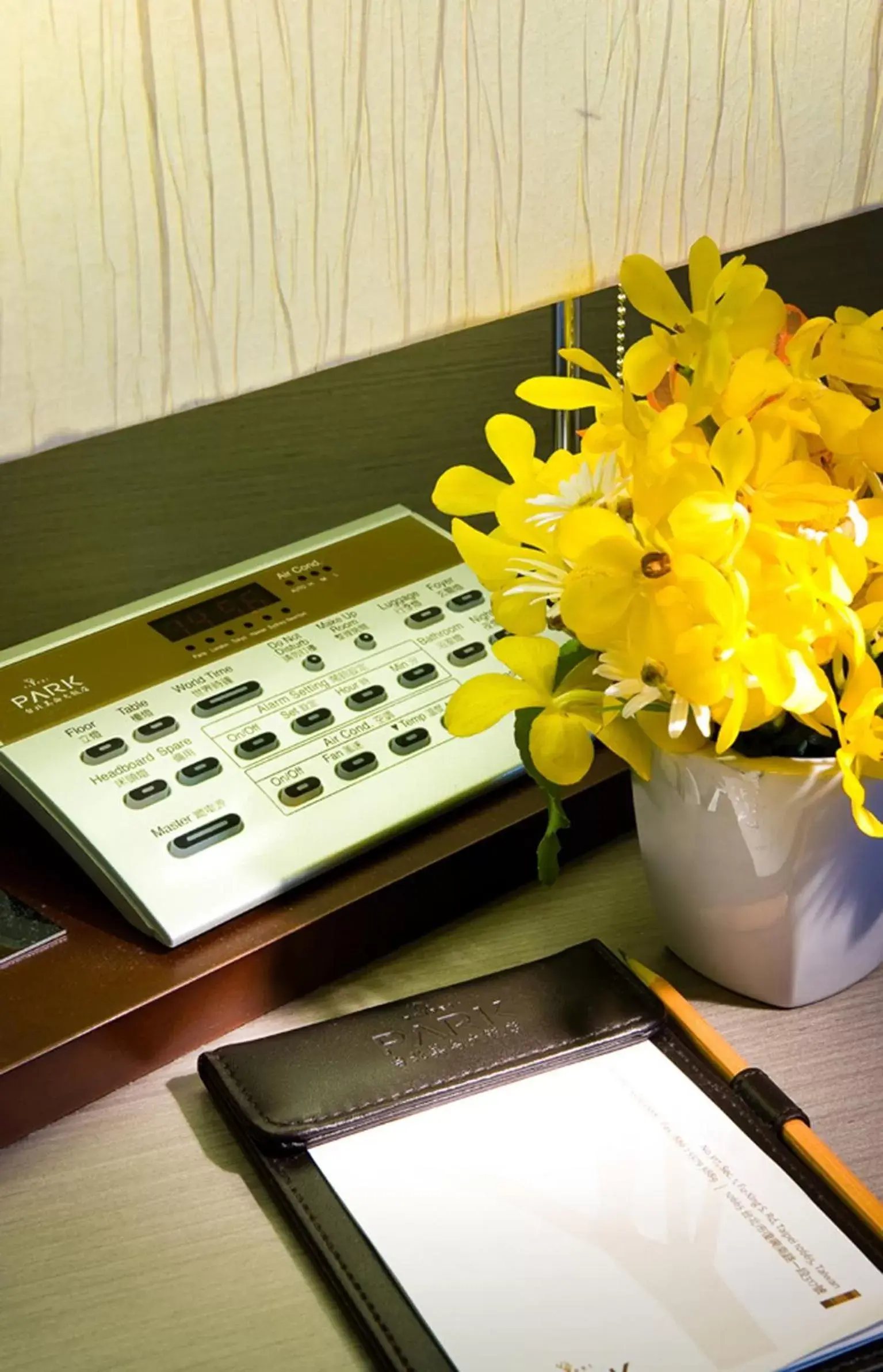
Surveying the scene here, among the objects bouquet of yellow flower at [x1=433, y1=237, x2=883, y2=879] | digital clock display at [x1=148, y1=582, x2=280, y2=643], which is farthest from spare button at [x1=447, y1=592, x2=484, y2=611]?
bouquet of yellow flower at [x1=433, y1=237, x2=883, y2=879]

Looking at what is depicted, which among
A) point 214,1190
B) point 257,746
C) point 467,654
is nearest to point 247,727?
point 257,746

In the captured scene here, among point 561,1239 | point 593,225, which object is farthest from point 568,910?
point 593,225

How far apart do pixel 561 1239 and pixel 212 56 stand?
0.45 m

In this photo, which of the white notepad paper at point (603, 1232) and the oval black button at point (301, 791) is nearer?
the white notepad paper at point (603, 1232)

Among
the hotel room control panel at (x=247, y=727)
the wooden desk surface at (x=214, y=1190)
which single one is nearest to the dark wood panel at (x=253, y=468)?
the hotel room control panel at (x=247, y=727)

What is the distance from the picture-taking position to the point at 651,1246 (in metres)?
0.55

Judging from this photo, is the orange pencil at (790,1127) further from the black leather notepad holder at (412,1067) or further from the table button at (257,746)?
the table button at (257,746)

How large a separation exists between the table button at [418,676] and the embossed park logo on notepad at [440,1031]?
0.19m

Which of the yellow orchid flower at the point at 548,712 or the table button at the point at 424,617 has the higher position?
the yellow orchid flower at the point at 548,712

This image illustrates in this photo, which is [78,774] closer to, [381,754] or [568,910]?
[381,754]

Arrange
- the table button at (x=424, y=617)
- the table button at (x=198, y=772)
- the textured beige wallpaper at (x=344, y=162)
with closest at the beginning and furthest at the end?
the textured beige wallpaper at (x=344, y=162) → the table button at (x=198, y=772) → the table button at (x=424, y=617)

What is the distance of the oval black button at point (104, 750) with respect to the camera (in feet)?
2.35

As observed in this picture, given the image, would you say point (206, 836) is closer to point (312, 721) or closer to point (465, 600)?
point (312, 721)

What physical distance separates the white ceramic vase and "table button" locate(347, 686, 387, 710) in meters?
0.16
